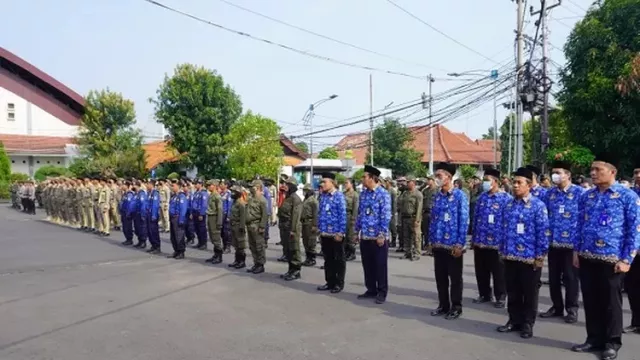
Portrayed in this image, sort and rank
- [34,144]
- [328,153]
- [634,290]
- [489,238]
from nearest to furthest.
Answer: [634,290]
[489,238]
[34,144]
[328,153]

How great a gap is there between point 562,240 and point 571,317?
3.26ft

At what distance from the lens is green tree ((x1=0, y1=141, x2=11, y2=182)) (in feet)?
118

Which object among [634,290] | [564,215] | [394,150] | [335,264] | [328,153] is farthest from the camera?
[328,153]

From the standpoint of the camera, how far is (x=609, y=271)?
18.0ft

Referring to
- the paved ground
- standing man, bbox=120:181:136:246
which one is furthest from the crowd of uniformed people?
Result: standing man, bbox=120:181:136:246

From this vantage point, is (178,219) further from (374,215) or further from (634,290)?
(634,290)

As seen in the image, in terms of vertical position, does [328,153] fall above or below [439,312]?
above

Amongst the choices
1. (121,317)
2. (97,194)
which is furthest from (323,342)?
(97,194)

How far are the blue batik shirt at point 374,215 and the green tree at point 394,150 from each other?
103 ft

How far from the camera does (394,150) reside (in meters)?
40.2

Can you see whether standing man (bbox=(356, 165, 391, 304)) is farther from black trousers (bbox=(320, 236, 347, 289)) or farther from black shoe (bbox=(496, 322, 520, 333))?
black shoe (bbox=(496, 322, 520, 333))

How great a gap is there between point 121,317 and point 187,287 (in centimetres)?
202

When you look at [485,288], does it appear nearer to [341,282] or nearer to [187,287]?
[341,282]

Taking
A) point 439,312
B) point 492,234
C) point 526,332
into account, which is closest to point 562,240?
point 492,234
